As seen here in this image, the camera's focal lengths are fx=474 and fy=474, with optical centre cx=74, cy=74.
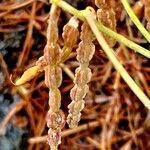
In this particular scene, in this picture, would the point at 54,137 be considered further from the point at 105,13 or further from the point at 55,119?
the point at 105,13

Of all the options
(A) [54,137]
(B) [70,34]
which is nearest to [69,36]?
(B) [70,34]

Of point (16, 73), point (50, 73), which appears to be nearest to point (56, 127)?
point (50, 73)

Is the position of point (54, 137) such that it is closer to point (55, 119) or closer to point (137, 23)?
point (55, 119)

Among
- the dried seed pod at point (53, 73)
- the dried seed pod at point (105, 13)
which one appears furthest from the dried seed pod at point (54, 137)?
the dried seed pod at point (105, 13)

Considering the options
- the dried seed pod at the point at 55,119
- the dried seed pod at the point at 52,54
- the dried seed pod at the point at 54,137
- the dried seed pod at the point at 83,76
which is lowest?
the dried seed pod at the point at 54,137

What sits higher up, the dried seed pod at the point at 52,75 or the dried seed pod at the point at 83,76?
the dried seed pod at the point at 52,75

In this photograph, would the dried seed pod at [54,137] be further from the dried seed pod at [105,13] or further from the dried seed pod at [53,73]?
the dried seed pod at [105,13]

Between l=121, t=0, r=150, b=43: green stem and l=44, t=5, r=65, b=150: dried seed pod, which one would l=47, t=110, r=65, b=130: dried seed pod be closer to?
l=44, t=5, r=65, b=150: dried seed pod

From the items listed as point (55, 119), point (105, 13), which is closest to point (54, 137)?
point (55, 119)

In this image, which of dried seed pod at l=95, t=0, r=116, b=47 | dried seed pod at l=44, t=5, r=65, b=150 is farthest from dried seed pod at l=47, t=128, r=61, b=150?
dried seed pod at l=95, t=0, r=116, b=47
